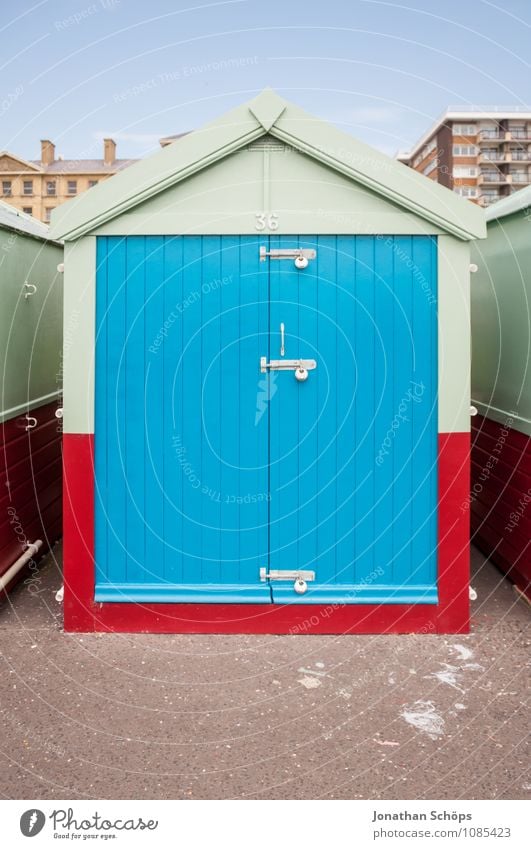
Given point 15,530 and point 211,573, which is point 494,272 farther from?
point 15,530

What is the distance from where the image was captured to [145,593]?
6.44 meters

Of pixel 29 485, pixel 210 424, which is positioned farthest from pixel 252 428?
pixel 29 485

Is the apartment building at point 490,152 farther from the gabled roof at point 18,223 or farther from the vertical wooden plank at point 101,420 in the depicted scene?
the vertical wooden plank at point 101,420

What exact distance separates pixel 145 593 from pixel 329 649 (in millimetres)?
1390

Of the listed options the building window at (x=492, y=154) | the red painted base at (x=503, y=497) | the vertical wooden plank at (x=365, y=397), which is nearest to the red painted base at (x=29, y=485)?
the vertical wooden plank at (x=365, y=397)

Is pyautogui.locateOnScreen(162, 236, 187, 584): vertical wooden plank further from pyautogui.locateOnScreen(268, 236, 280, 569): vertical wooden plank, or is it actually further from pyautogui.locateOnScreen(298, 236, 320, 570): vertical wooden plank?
pyautogui.locateOnScreen(298, 236, 320, 570): vertical wooden plank

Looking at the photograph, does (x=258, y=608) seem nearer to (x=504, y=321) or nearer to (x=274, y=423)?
(x=274, y=423)

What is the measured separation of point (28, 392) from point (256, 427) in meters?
2.61

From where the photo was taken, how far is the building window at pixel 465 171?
8969 centimetres

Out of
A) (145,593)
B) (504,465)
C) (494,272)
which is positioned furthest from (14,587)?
(494,272)

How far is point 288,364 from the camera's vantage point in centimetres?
636

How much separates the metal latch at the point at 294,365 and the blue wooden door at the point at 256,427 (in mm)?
62
